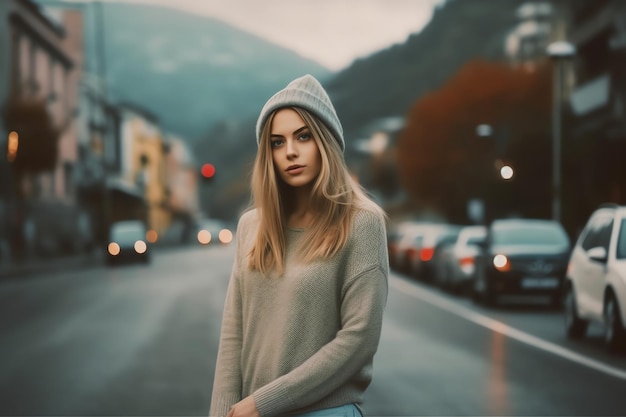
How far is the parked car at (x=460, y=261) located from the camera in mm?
26953

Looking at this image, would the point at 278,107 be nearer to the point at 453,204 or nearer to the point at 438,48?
the point at 453,204

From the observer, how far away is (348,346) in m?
3.07

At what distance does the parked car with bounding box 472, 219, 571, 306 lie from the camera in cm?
2236

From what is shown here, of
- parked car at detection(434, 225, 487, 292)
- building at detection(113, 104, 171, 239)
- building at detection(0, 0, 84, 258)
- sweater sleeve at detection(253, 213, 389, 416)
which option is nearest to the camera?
sweater sleeve at detection(253, 213, 389, 416)

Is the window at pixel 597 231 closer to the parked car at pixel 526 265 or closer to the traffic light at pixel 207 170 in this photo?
the parked car at pixel 526 265

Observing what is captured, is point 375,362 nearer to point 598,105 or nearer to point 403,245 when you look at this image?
point 598,105

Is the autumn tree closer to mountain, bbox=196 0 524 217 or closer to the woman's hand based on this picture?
mountain, bbox=196 0 524 217

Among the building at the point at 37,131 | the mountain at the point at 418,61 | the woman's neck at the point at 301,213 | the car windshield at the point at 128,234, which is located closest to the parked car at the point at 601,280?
the woman's neck at the point at 301,213

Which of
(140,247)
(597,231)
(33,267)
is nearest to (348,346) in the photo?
(140,247)

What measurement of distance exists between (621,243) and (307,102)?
12.0 metres

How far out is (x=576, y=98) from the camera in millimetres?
42625

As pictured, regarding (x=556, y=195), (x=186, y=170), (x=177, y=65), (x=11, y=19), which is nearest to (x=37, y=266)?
(x=11, y=19)

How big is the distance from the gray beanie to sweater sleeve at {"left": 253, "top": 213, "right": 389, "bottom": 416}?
32 centimetres

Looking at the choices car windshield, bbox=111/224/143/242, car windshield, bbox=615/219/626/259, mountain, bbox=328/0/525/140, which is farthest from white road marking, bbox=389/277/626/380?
mountain, bbox=328/0/525/140
